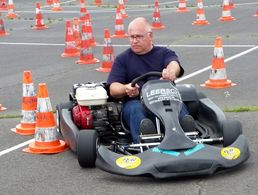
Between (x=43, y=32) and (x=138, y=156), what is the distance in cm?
1496

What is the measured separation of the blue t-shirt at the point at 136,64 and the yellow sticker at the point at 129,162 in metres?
1.40

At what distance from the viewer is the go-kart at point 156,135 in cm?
660

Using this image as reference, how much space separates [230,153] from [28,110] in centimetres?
312

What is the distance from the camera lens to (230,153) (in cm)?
678

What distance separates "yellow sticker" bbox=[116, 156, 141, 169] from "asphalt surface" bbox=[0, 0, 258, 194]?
0.55 feet

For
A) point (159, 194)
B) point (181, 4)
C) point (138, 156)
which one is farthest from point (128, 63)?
point (181, 4)

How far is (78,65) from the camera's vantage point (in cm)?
1508

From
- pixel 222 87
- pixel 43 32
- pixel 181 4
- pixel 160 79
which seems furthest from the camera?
pixel 181 4

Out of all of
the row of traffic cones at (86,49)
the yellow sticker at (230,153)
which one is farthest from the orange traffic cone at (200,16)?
the yellow sticker at (230,153)

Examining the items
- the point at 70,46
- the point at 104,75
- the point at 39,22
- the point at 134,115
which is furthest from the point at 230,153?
the point at 39,22

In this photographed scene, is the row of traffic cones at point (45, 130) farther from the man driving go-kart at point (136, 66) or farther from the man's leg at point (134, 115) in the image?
the man's leg at point (134, 115)

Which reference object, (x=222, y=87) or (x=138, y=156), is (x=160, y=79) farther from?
(x=222, y=87)

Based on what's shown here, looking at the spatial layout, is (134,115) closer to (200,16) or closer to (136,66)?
(136,66)

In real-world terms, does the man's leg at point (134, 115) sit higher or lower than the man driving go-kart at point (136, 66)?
lower
